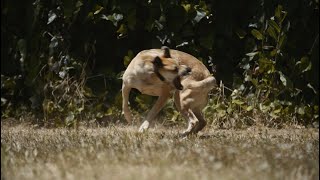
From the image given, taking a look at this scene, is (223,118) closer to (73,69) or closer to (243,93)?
(243,93)

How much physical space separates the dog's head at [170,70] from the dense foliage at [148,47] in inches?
63.7

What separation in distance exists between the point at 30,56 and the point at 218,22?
2905 mm

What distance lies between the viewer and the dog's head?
24.6 ft

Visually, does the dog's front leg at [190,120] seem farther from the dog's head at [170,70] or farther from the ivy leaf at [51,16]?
the ivy leaf at [51,16]

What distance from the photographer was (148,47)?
959 centimetres

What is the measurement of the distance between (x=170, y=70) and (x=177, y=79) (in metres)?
0.13

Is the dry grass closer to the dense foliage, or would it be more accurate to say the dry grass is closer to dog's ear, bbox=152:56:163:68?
dog's ear, bbox=152:56:163:68

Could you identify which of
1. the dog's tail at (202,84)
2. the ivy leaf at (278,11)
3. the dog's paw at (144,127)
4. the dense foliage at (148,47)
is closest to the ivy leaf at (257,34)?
the dense foliage at (148,47)

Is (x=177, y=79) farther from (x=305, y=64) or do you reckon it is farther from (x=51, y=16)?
(x=51, y=16)

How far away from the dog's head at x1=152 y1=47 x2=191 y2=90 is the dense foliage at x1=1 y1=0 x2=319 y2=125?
5.31ft

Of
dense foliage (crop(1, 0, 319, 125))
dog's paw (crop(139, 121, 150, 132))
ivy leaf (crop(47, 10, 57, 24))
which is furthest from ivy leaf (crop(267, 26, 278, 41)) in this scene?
ivy leaf (crop(47, 10, 57, 24))

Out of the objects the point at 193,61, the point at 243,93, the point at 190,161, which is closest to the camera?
the point at 190,161

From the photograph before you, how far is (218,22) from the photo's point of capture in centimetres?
909

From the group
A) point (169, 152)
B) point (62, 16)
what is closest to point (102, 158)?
point (169, 152)
